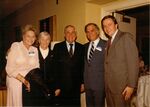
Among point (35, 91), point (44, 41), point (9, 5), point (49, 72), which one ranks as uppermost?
point (9, 5)

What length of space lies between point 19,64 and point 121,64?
884mm

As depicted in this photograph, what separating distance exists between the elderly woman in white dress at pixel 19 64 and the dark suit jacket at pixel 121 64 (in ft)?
2.26

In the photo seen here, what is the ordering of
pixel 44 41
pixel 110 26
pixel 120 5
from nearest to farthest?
pixel 110 26 → pixel 44 41 → pixel 120 5

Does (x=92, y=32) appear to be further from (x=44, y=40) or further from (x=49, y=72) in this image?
(x=49, y=72)

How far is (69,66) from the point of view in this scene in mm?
2283

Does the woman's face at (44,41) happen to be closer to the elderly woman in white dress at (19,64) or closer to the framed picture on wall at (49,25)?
the elderly woman in white dress at (19,64)

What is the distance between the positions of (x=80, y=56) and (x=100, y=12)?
0.72 meters

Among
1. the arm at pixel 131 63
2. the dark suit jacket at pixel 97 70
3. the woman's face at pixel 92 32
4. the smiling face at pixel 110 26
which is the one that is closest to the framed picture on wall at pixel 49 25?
the woman's face at pixel 92 32

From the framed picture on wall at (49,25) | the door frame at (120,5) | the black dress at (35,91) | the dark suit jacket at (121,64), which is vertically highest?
the door frame at (120,5)

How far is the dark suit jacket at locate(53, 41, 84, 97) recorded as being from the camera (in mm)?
2285

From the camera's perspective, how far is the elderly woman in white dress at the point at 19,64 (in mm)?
2029

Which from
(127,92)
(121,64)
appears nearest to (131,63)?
A: (121,64)

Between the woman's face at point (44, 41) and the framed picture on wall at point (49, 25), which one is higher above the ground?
the framed picture on wall at point (49, 25)

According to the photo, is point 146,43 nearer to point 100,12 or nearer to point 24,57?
point 100,12
